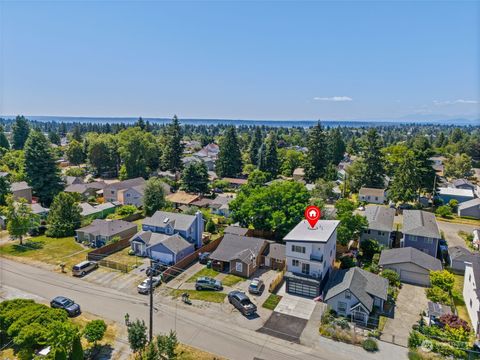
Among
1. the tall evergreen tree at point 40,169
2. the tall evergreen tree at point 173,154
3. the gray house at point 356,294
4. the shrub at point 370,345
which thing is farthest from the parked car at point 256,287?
the tall evergreen tree at point 173,154

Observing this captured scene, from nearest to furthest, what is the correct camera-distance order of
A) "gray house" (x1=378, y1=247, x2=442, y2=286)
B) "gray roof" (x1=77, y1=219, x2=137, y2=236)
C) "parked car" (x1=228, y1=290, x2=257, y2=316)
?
"parked car" (x1=228, y1=290, x2=257, y2=316) < "gray house" (x1=378, y1=247, x2=442, y2=286) < "gray roof" (x1=77, y1=219, x2=137, y2=236)

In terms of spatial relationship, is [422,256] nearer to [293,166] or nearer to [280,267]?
[280,267]

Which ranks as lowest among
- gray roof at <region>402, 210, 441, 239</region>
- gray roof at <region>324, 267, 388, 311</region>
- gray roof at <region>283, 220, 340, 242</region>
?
gray roof at <region>324, 267, 388, 311</region>

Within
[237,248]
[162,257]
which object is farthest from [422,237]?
[162,257]

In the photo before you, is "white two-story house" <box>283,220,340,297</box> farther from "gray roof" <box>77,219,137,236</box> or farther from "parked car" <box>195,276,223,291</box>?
"gray roof" <box>77,219,137,236</box>

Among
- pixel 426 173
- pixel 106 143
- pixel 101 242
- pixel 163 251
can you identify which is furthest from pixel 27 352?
pixel 106 143

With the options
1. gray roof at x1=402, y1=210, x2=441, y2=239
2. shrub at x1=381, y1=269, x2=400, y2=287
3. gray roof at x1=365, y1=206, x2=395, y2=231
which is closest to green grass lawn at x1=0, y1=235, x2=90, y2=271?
→ shrub at x1=381, y1=269, x2=400, y2=287
